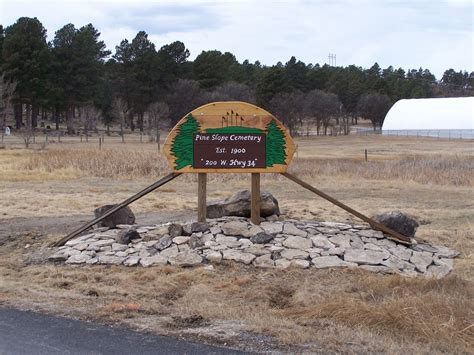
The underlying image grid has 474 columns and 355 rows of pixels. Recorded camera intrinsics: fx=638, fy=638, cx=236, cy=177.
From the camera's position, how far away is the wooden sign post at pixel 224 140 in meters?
10.4

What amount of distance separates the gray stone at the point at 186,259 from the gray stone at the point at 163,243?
45 centimetres

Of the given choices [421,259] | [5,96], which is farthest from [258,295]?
[5,96]

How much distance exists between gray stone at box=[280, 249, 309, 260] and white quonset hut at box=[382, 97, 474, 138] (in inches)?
2931

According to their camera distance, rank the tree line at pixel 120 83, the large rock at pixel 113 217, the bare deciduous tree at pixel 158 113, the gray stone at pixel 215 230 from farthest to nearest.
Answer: the bare deciduous tree at pixel 158 113, the tree line at pixel 120 83, the large rock at pixel 113 217, the gray stone at pixel 215 230

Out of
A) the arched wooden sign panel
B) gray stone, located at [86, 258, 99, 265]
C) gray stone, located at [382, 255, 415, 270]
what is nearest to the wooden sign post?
the arched wooden sign panel

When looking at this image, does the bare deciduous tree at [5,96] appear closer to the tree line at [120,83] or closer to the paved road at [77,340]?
the tree line at [120,83]

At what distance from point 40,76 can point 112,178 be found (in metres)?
47.7

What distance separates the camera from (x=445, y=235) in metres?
12.1

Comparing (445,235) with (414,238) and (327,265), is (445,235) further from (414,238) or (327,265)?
(327,265)

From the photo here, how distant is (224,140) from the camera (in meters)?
10.4

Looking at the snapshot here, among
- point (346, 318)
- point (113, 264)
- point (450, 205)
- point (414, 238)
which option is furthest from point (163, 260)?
point (450, 205)

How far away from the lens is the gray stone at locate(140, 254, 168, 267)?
30.5ft

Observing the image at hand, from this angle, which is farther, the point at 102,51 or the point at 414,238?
the point at 102,51

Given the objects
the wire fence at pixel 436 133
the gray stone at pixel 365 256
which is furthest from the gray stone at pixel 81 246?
the wire fence at pixel 436 133
